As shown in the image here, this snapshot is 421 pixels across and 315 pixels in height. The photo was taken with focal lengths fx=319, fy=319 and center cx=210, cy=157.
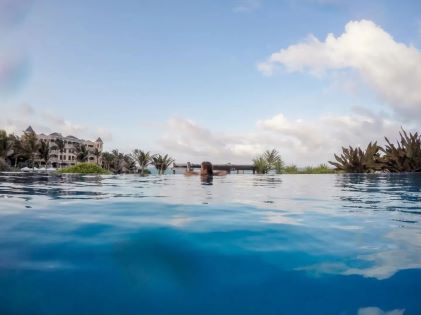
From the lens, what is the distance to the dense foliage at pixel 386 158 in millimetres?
23922

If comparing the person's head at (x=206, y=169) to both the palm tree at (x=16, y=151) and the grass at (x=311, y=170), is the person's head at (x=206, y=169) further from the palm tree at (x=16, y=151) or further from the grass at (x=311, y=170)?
the palm tree at (x=16, y=151)

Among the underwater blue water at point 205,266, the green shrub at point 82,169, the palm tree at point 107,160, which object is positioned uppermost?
the palm tree at point 107,160

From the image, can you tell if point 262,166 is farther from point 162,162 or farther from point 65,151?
point 65,151

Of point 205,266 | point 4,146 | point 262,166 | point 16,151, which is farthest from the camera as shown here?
point 16,151

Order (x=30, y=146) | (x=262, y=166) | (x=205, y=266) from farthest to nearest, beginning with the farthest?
(x=30, y=146) → (x=262, y=166) → (x=205, y=266)

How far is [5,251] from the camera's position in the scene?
359 cm

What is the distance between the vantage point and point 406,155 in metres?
23.7

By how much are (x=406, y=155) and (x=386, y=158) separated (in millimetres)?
1654

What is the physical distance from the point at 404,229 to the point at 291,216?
5.29 ft

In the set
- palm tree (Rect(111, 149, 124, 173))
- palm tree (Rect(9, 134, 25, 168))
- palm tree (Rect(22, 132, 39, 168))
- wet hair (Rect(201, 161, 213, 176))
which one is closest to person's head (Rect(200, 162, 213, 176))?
wet hair (Rect(201, 161, 213, 176))

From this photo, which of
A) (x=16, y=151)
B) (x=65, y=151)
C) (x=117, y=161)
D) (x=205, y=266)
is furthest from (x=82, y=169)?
(x=65, y=151)

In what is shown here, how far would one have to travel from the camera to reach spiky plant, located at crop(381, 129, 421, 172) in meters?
23.8

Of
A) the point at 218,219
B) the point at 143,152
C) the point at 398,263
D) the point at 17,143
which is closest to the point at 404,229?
the point at 398,263

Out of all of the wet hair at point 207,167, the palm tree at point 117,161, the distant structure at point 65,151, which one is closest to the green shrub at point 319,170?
the wet hair at point 207,167
